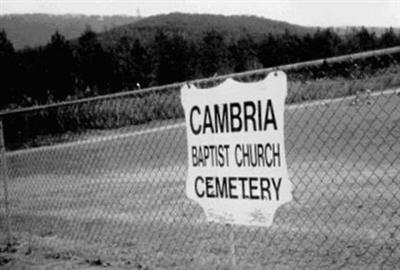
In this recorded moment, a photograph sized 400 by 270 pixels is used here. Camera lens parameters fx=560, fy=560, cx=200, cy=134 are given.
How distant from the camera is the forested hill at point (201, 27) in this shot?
490 ft

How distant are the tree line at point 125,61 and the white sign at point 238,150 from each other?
61.3 ft

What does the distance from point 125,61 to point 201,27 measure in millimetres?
83419

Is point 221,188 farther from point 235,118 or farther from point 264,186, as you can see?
point 235,118

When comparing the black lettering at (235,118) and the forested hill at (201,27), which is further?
the forested hill at (201,27)

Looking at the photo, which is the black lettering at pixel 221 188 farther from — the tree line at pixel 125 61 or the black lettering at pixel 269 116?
the tree line at pixel 125 61

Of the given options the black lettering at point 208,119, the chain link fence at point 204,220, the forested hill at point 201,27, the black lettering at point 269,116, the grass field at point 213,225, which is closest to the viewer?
the black lettering at point 269,116

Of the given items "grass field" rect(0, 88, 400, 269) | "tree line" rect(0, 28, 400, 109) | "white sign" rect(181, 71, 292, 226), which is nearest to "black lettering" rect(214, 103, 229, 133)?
"white sign" rect(181, 71, 292, 226)

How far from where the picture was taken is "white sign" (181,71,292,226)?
3.95 meters

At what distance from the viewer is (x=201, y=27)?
161m

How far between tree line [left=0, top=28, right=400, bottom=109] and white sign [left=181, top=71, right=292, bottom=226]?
1868 cm

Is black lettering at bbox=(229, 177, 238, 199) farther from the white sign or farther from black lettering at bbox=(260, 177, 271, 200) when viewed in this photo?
black lettering at bbox=(260, 177, 271, 200)

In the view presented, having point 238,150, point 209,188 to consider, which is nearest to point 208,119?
point 238,150

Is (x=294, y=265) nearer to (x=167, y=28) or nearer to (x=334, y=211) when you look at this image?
(x=334, y=211)

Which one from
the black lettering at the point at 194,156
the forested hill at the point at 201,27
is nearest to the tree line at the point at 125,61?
the black lettering at the point at 194,156
